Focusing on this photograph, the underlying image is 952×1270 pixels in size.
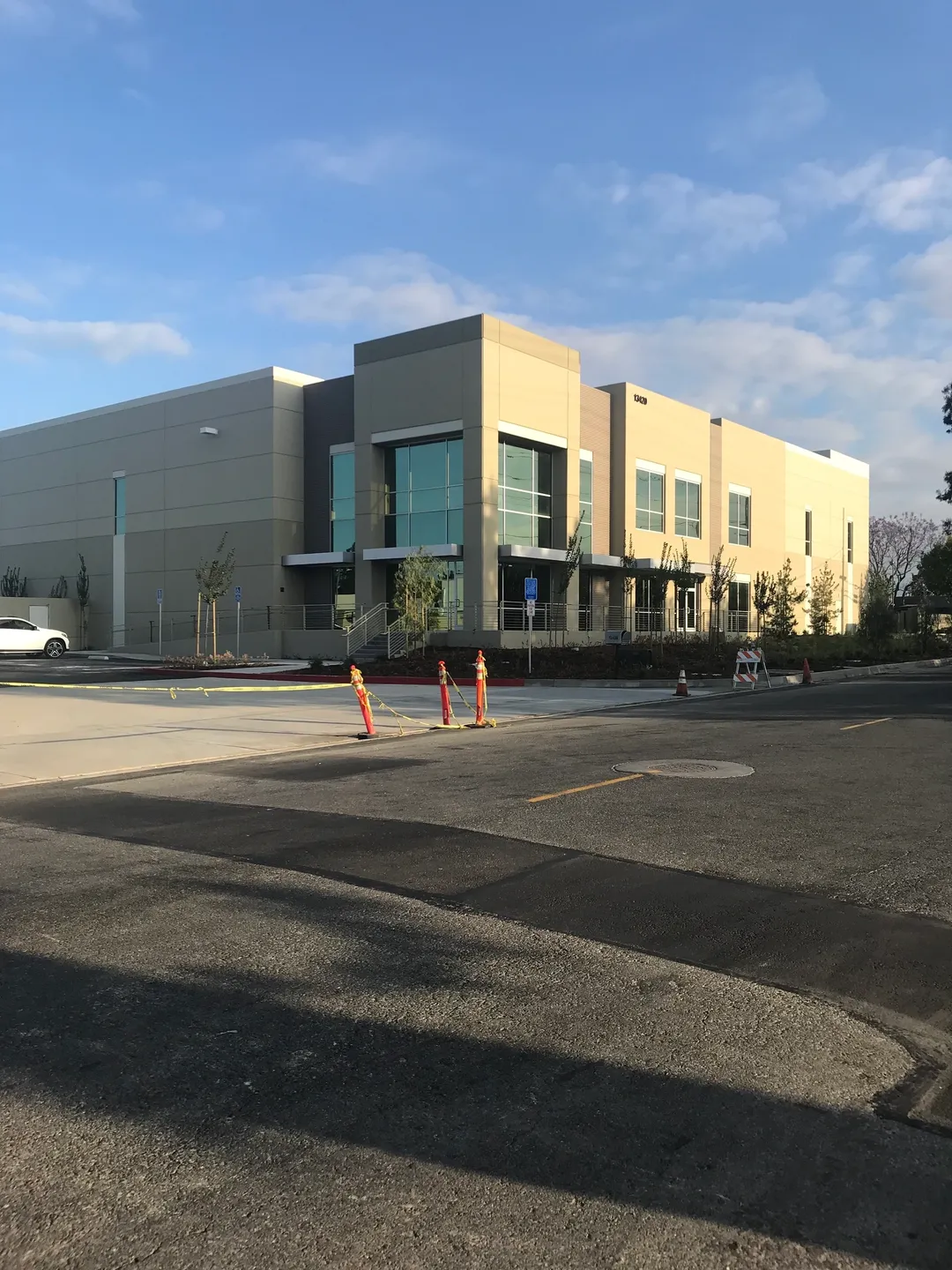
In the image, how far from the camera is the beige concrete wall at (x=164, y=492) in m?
40.7

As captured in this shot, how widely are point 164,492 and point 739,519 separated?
30691mm

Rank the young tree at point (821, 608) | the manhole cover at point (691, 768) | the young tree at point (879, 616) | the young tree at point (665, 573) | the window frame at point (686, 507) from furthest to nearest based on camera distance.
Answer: the young tree at point (821, 608) < the young tree at point (879, 616) < the window frame at point (686, 507) < the young tree at point (665, 573) < the manhole cover at point (691, 768)

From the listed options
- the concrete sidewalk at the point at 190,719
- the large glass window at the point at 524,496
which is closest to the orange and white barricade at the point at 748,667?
the concrete sidewalk at the point at 190,719

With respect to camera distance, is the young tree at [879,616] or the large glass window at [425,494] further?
the young tree at [879,616]

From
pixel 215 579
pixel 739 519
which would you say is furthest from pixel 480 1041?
pixel 739 519

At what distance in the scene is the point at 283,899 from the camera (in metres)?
5.78

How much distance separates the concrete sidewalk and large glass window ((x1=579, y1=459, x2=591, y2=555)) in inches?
644

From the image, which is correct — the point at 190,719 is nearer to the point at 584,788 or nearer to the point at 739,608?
the point at 584,788

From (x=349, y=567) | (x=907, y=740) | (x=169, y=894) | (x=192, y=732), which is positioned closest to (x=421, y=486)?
(x=349, y=567)

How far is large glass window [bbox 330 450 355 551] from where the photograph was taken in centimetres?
3972

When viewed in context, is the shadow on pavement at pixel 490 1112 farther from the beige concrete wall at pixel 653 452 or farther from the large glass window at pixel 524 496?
the beige concrete wall at pixel 653 452

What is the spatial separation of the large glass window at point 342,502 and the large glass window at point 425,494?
6.25ft

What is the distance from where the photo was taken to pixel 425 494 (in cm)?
3750

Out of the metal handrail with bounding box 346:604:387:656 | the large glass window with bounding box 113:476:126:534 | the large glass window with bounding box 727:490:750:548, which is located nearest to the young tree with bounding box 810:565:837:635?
the large glass window with bounding box 727:490:750:548
